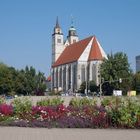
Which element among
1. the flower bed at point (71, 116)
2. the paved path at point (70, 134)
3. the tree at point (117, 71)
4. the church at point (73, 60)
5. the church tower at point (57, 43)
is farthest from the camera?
the church tower at point (57, 43)

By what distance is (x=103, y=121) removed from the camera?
15.6m

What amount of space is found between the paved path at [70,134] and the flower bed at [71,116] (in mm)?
734

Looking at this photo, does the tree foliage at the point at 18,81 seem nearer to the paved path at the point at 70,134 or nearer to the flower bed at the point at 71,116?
the flower bed at the point at 71,116

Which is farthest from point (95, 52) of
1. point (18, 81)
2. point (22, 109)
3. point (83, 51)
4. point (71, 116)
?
point (71, 116)

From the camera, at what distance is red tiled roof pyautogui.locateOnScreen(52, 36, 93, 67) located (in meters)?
136

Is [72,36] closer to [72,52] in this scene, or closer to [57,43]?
[57,43]

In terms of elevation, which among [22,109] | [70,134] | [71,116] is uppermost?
[22,109]

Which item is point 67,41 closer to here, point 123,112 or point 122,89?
point 122,89

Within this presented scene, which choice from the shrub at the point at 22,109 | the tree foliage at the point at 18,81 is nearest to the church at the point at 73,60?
the tree foliage at the point at 18,81

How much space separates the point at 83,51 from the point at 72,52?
11.0 m

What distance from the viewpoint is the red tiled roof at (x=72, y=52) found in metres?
136

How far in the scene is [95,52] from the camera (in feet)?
427

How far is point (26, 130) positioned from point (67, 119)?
2194 millimetres

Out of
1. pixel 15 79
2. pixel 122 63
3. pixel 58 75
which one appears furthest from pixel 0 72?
pixel 58 75
